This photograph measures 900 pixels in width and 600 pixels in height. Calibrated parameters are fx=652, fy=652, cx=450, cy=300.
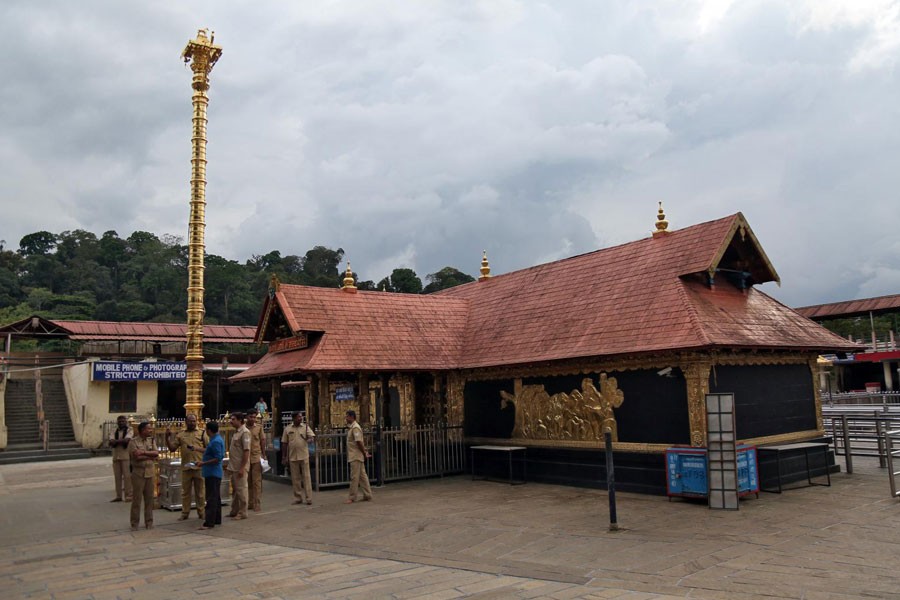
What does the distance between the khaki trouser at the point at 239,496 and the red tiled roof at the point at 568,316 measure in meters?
A: 3.30

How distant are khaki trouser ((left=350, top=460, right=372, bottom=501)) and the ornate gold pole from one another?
17.7 feet

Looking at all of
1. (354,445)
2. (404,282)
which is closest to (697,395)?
(354,445)

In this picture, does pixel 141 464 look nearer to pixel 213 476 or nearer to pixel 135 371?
pixel 213 476

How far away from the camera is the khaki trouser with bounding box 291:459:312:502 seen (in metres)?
12.6

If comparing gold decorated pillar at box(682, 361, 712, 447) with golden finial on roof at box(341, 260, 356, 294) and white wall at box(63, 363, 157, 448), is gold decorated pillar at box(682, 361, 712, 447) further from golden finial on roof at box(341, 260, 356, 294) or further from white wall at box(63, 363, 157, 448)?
white wall at box(63, 363, 157, 448)

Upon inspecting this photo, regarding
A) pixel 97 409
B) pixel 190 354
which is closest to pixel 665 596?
pixel 190 354

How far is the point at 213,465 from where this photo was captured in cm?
1071

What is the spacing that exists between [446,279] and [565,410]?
57406mm

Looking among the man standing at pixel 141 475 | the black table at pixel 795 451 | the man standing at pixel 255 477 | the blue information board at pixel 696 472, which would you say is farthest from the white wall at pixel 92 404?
the black table at pixel 795 451

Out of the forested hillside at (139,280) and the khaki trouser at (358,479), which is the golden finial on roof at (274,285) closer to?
the khaki trouser at (358,479)

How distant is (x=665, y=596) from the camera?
629cm

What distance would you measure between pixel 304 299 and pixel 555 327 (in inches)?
243

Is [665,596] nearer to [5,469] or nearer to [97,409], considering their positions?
[5,469]

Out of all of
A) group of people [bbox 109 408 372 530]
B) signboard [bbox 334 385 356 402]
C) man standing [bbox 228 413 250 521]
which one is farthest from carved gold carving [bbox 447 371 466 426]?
signboard [bbox 334 385 356 402]
